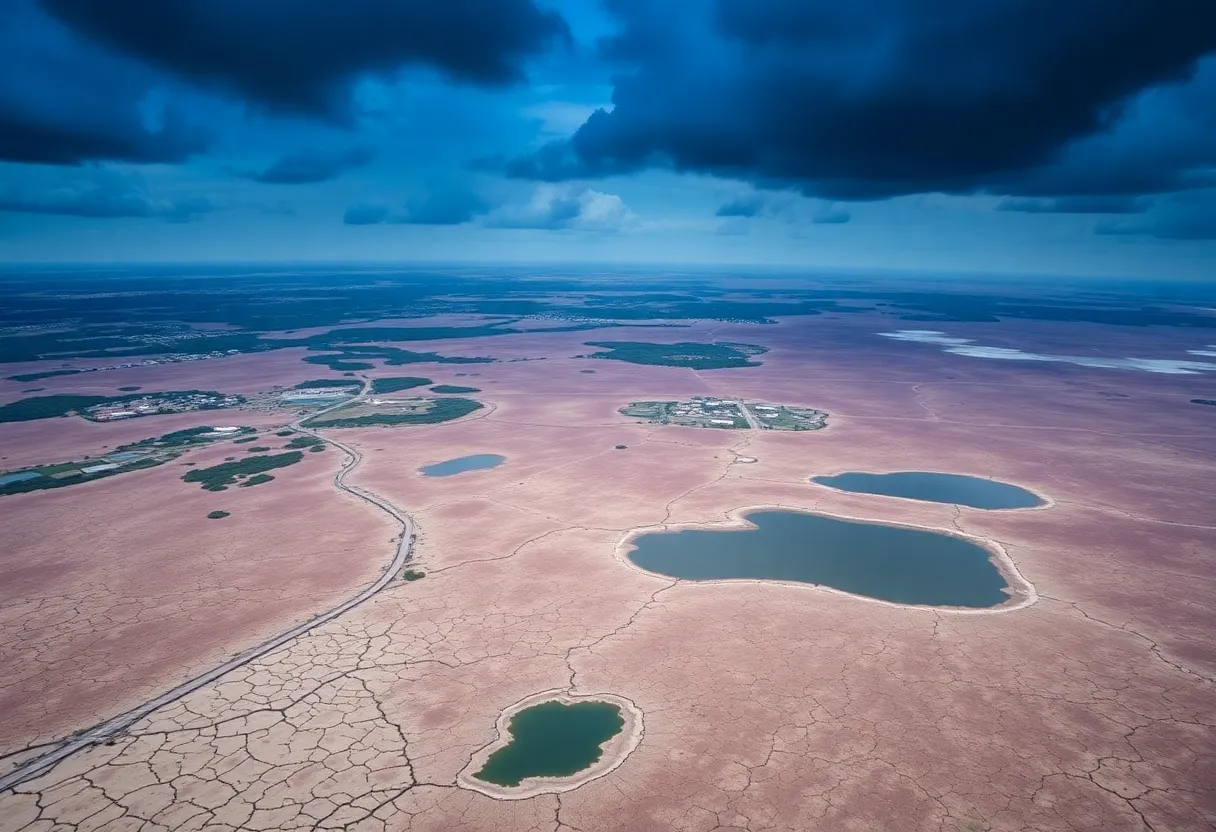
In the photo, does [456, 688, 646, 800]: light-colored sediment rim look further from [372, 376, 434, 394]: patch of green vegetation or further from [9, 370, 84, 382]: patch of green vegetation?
[9, 370, 84, 382]: patch of green vegetation

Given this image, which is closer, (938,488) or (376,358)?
(938,488)

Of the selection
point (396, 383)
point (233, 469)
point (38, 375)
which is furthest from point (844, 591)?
point (38, 375)

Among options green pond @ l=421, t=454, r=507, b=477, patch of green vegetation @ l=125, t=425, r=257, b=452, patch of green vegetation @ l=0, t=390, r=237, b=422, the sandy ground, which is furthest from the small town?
patch of green vegetation @ l=0, t=390, r=237, b=422

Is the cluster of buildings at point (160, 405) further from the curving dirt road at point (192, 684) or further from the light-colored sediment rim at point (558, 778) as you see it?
the light-colored sediment rim at point (558, 778)

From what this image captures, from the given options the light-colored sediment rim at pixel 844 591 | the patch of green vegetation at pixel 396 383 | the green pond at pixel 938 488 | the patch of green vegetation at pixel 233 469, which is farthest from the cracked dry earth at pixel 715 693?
the patch of green vegetation at pixel 396 383

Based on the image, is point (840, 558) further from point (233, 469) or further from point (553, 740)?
point (233, 469)

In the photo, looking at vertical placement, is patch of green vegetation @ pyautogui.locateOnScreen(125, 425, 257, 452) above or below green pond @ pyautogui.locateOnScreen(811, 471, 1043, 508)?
below
